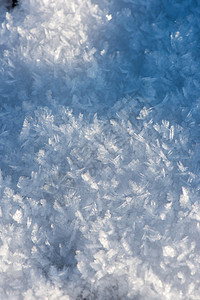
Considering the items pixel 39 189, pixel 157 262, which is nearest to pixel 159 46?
pixel 39 189

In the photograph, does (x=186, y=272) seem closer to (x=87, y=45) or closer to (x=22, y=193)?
(x=22, y=193)

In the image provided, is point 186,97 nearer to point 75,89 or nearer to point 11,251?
point 75,89

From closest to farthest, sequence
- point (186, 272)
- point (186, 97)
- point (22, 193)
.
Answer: point (186, 272) → point (22, 193) → point (186, 97)

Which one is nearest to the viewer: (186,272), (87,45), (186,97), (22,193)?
(186,272)

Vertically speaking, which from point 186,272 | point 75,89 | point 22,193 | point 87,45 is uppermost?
point 87,45

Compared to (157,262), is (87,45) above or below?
above

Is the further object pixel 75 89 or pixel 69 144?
pixel 75 89

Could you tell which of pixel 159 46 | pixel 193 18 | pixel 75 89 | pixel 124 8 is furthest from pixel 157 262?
pixel 124 8
